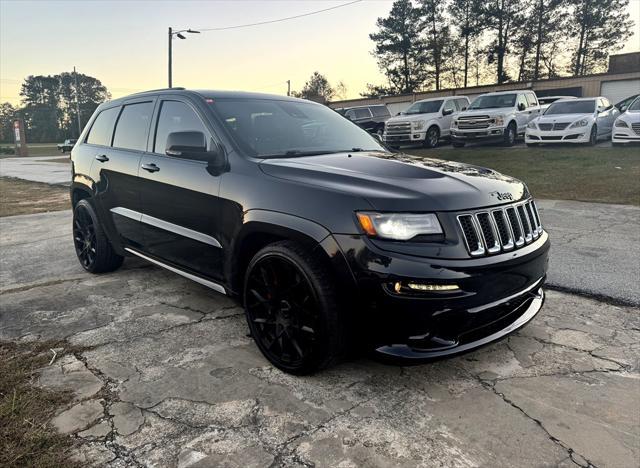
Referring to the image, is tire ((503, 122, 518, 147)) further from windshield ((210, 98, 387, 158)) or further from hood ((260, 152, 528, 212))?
hood ((260, 152, 528, 212))

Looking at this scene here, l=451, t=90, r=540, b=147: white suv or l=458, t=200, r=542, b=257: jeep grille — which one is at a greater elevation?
l=451, t=90, r=540, b=147: white suv

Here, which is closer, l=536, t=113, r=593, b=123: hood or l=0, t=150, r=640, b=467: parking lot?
l=0, t=150, r=640, b=467: parking lot

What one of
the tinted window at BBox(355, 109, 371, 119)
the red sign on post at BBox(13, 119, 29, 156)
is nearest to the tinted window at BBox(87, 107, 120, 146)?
the tinted window at BBox(355, 109, 371, 119)

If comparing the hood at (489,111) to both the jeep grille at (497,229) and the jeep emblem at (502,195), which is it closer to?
the jeep grille at (497,229)

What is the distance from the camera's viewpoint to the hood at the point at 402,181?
255 centimetres

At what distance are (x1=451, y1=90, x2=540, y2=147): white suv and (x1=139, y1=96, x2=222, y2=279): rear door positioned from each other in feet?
47.3

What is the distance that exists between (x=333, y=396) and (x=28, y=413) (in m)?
1.63

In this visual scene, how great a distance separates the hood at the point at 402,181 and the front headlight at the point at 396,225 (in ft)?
0.14

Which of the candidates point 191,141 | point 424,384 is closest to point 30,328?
point 191,141

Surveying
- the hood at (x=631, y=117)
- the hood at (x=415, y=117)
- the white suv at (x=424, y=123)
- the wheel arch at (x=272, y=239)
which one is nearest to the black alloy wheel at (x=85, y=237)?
the wheel arch at (x=272, y=239)

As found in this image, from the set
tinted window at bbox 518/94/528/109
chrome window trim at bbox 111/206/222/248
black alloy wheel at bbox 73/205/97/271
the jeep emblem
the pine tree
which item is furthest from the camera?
the pine tree

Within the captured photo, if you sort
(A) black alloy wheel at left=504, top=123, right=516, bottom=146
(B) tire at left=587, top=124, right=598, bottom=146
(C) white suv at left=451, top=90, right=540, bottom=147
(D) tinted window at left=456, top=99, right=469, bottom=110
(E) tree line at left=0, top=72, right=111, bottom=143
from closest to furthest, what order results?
(B) tire at left=587, top=124, right=598, bottom=146 → (C) white suv at left=451, top=90, right=540, bottom=147 → (A) black alloy wheel at left=504, top=123, right=516, bottom=146 → (D) tinted window at left=456, top=99, right=469, bottom=110 → (E) tree line at left=0, top=72, right=111, bottom=143

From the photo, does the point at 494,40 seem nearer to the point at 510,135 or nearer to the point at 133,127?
the point at 510,135

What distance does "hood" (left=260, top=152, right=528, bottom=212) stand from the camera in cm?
255
